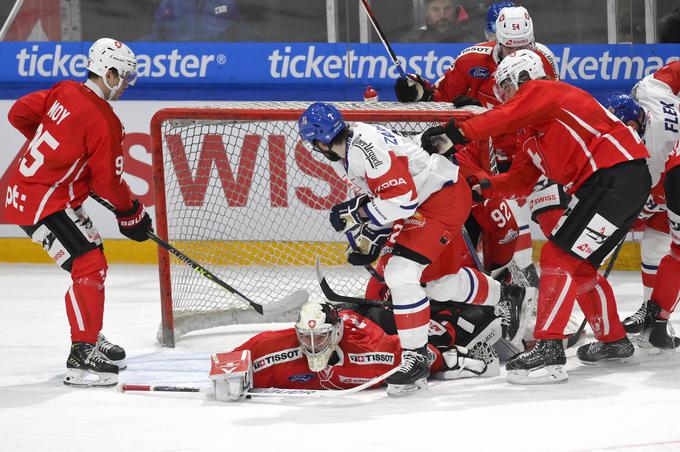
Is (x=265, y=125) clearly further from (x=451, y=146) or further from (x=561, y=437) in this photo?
(x=561, y=437)

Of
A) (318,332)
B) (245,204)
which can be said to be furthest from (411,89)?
(318,332)

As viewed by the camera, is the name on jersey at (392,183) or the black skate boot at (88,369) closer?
the name on jersey at (392,183)

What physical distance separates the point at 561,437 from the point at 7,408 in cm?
184

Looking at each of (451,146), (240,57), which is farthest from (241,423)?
(240,57)

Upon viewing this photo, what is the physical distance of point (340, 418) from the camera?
3.88m

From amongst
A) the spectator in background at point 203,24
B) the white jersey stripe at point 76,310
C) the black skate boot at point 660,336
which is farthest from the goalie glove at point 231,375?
the spectator in background at point 203,24

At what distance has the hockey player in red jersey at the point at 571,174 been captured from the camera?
4.25 metres

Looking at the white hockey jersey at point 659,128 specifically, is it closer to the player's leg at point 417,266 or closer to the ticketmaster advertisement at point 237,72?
the player's leg at point 417,266

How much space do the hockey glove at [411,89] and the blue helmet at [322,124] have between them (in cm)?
134

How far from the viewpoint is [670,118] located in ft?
15.5

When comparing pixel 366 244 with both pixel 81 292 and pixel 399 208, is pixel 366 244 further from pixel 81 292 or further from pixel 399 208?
pixel 81 292

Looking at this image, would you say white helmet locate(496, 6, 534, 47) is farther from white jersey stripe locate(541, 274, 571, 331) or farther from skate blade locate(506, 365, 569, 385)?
skate blade locate(506, 365, 569, 385)

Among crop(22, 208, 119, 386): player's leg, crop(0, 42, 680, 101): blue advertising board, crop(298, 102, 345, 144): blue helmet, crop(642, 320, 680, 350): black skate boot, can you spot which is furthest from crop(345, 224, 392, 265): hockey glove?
crop(0, 42, 680, 101): blue advertising board

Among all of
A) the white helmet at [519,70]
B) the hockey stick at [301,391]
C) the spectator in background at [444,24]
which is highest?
the spectator in background at [444,24]
